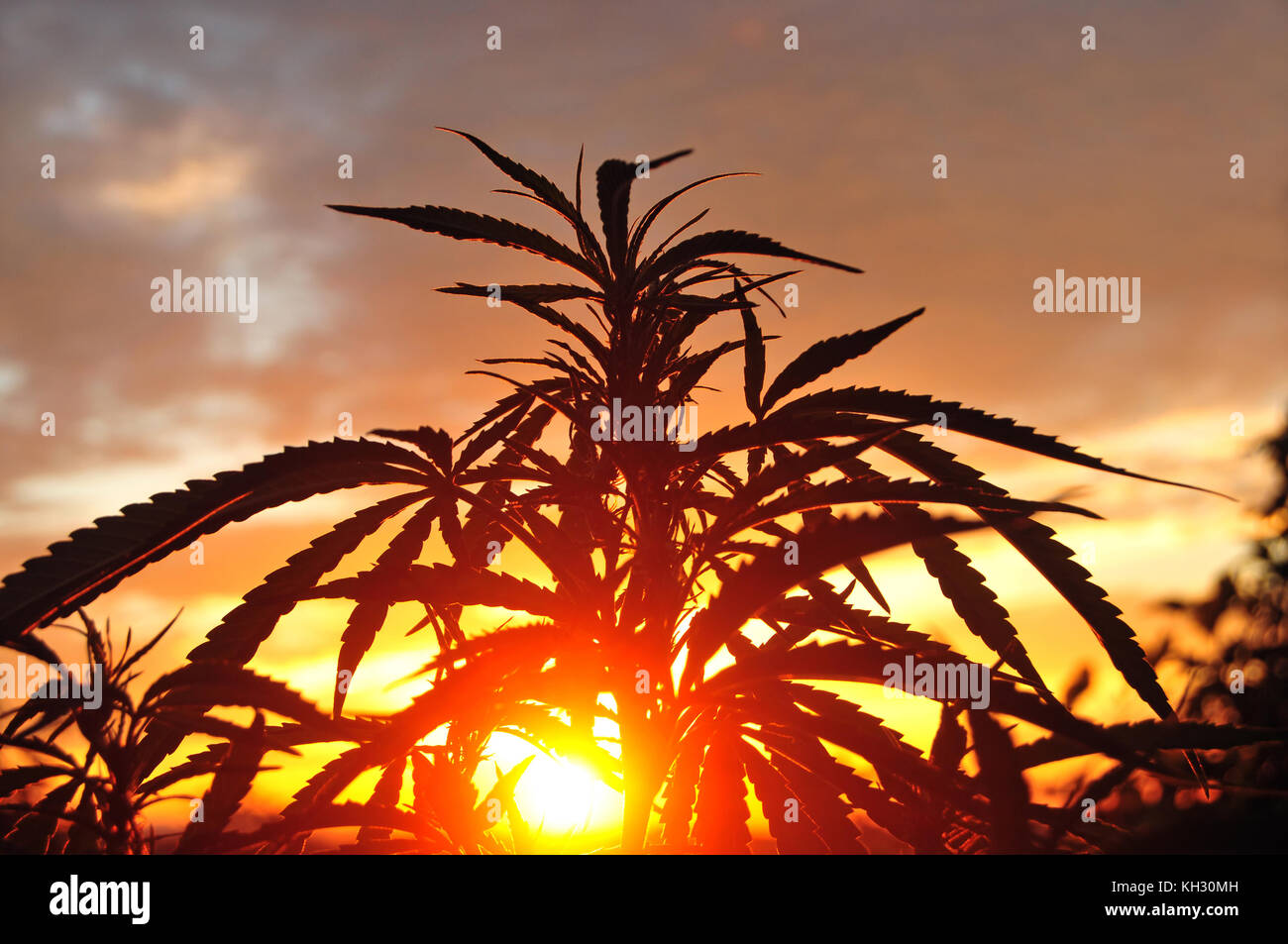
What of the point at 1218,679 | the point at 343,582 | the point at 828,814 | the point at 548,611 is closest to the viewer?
the point at 343,582

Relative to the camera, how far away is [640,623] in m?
1.49

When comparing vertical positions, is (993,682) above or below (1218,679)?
above

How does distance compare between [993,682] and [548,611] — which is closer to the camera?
[993,682]

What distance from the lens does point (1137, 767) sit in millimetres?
1238

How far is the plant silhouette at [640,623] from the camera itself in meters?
1.26

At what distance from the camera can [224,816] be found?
1460 millimetres

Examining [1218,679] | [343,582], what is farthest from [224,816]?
[1218,679]

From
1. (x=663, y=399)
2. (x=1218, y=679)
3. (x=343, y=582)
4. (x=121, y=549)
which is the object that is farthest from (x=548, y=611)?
(x=1218, y=679)

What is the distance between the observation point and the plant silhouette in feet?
4.14

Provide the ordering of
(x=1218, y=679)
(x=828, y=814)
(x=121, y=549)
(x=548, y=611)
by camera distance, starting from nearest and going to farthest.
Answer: (x=121, y=549)
(x=548, y=611)
(x=828, y=814)
(x=1218, y=679)
